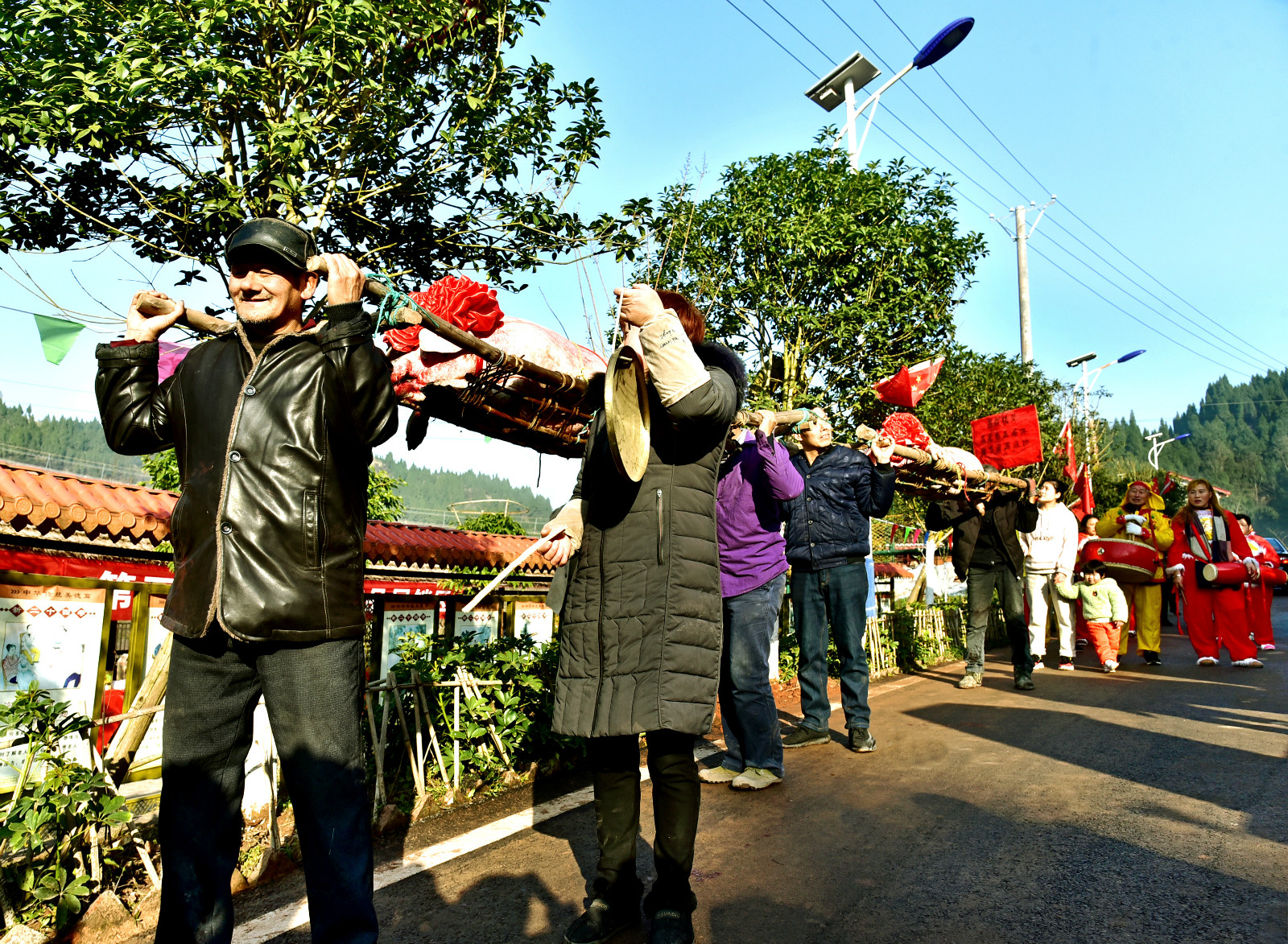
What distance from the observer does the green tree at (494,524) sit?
A: 1597cm

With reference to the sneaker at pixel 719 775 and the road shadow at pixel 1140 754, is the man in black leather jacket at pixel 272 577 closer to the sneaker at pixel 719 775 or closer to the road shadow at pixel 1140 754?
the sneaker at pixel 719 775

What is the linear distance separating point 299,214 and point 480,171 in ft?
4.55

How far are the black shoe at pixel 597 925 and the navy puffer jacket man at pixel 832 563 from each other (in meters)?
2.98

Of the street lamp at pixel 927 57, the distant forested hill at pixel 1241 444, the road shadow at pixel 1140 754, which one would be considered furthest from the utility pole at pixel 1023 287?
the distant forested hill at pixel 1241 444

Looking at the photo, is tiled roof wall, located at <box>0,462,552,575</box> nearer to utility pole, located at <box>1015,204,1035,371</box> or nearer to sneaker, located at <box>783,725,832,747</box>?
sneaker, located at <box>783,725,832,747</box>

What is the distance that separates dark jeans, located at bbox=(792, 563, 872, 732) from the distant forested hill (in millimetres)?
130746

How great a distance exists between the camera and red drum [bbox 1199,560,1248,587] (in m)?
10.3

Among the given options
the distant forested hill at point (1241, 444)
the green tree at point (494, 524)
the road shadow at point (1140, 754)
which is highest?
the distant forested hill at point (1241, 444)

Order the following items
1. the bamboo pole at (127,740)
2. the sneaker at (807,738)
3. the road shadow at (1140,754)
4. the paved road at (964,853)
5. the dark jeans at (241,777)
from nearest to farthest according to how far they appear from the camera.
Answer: the dark jeans at (241,777), the paved road at (964,853), the bamboo pole at (127,740), the road shadow at (1140,754), the sneaker at (807,738)

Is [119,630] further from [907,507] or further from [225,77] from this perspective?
[907,507]

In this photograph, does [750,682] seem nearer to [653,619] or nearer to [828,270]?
[653,619]

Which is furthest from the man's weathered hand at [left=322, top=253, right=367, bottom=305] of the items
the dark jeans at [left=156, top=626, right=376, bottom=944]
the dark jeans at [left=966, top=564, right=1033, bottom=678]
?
the dark jeans at [left=966, top=564, right=1033, bottom=678]

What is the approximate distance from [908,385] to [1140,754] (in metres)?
3.31

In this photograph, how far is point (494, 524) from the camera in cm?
1703
